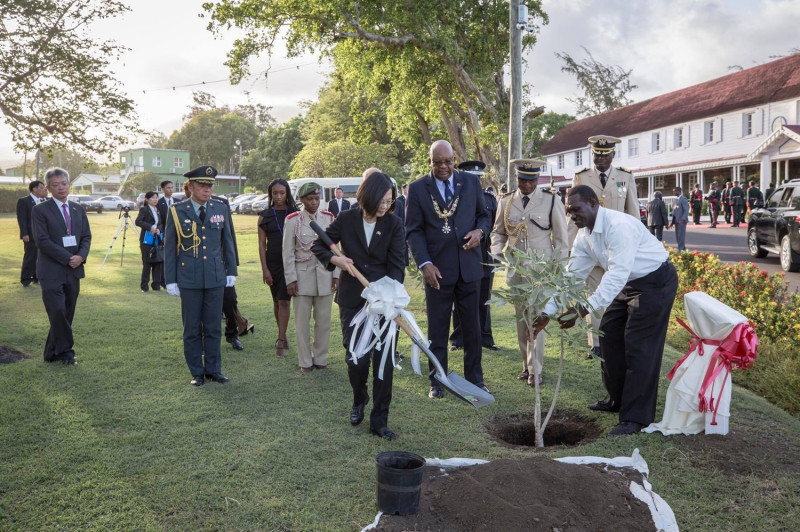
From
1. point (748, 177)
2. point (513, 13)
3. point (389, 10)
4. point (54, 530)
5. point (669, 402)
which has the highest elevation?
point (389, 10)

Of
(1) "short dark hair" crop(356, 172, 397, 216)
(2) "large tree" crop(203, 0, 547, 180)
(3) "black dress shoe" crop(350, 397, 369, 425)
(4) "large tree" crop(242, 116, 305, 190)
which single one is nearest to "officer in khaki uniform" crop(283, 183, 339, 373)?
(3) "black dress shoe" crop(350, 397, 369, 425)

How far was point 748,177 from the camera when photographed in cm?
3312

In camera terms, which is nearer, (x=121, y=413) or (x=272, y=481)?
(x=272, y=481)

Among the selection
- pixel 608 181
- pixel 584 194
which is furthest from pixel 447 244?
pixel 608 181

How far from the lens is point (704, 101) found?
37156 millimetres

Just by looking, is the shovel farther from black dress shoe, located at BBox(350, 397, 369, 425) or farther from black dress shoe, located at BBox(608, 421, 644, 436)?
black dress shoe, located at BBox(608, 421, 644, 436)

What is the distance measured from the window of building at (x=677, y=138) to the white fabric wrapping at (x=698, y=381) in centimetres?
3667

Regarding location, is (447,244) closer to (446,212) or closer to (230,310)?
(446,212)

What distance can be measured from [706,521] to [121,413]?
4.57 m

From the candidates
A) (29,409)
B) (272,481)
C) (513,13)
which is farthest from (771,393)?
(513,13)

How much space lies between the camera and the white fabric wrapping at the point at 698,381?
4758 mm

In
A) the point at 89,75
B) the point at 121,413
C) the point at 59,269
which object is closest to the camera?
the point at 121,413

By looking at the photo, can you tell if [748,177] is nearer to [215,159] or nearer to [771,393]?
[771,393]

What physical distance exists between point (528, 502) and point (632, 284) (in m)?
2.10
